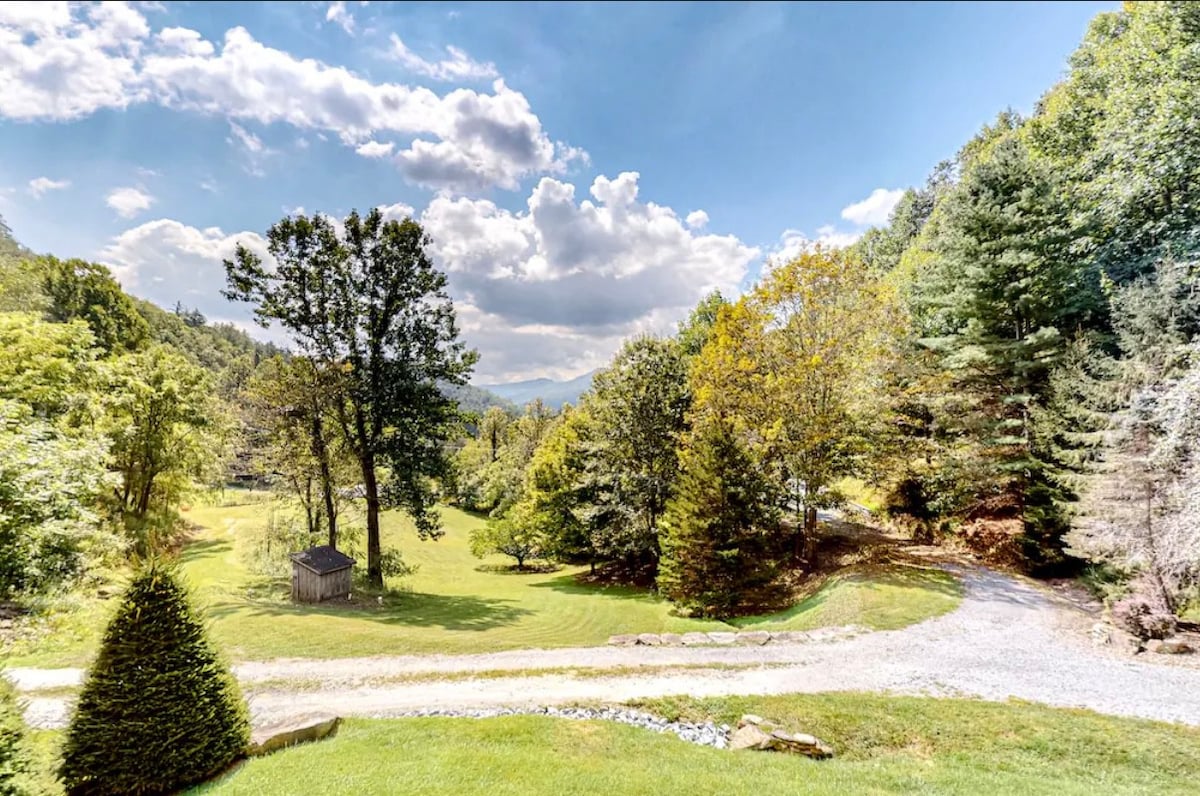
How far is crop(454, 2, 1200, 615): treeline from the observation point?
52.4ft

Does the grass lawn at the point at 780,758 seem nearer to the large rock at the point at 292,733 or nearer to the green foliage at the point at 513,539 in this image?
the large rock at the point at 292,733

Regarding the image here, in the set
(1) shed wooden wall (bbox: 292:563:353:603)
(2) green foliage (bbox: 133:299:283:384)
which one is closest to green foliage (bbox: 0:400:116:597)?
(1) shed wooden wall (bbox: 292:563:353:603)

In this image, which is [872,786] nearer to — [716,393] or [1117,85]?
[716,393]

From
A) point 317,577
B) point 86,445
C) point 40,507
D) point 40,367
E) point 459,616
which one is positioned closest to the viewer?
point 40,507

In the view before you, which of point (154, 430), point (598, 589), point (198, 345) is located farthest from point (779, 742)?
point (198, 345)

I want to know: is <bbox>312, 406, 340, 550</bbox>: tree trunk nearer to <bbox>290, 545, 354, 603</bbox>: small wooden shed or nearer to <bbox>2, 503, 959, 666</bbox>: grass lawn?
<bbox>290, 545, 354, 603</bbox>: small wooden shed

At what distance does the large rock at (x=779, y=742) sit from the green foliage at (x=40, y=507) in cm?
1323

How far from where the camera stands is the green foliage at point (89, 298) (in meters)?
44.0

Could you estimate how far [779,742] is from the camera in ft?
26.7

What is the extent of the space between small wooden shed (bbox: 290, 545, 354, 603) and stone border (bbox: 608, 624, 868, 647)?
37.1ft

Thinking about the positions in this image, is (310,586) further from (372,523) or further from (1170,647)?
(1170,647)

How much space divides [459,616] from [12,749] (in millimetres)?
14132

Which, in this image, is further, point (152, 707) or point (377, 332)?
point (377, 332)

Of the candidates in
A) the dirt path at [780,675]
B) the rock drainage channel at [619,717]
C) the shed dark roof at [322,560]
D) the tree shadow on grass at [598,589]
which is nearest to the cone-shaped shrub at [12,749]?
the dirt path at [780,675]
